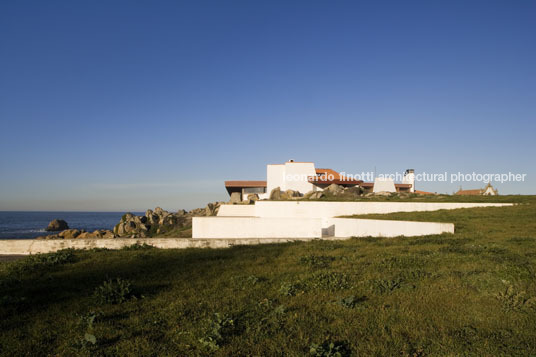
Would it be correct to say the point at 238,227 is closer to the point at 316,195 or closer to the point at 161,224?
the point at 316,195

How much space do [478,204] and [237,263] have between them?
21665 millimetres

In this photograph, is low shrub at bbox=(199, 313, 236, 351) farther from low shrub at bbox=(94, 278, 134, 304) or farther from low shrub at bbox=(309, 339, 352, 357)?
low shrub at bbox=(94, 278, 134, 304)

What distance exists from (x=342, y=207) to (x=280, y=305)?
62.1ft

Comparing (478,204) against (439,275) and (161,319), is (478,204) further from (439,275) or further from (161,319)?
(161,319)

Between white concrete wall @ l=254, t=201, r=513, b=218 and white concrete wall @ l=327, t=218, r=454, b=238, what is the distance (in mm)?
3732

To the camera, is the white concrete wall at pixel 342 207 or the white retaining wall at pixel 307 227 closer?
the white retaining wall at pixel 307 227

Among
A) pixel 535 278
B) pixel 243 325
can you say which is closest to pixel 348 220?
pixel 535 278

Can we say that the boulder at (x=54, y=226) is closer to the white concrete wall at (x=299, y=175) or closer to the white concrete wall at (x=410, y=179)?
the white concrete wall at (x=299, y=175)

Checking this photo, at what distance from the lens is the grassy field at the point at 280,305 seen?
13.9 feet

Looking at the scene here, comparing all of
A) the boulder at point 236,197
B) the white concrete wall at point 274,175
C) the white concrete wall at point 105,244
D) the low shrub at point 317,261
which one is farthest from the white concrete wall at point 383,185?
the low shrub at point 317,261

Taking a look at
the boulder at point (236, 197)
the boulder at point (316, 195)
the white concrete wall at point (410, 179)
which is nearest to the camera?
the boulder at point (316, 195)

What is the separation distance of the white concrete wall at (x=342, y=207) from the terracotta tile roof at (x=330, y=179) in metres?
13.3

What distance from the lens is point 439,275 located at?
748 cm

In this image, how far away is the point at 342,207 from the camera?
23688 millimetres
